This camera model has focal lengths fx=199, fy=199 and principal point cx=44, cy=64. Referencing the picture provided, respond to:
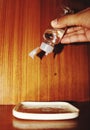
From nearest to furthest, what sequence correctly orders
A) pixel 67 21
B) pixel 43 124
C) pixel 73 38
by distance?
pixel 43 124, pixel 67 21, pixel 73 38

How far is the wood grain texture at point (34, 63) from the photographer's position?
84 cm

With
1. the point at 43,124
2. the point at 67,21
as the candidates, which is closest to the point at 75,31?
the point at 67,21

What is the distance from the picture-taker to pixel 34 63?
0.87m

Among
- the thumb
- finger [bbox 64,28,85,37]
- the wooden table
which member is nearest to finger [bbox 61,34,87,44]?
finger [bbox 64,28,85,37]

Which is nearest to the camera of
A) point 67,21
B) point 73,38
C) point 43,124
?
point 43,124

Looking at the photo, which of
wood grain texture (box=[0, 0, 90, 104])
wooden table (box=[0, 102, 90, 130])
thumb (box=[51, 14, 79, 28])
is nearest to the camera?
wooden table (box=[0, 102, 90, 130])

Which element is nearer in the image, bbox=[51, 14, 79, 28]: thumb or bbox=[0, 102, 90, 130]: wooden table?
bbox=[0, 102, 90, 130]: wooden table

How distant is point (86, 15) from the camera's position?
700 mm

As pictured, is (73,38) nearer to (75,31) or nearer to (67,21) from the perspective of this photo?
(75,31)

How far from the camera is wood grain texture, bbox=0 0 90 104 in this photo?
33.2 inches

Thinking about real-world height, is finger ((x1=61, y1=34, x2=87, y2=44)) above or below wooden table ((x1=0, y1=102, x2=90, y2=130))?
above

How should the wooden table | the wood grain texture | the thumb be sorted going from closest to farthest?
the wooden table → the thumb → the wood grain texture

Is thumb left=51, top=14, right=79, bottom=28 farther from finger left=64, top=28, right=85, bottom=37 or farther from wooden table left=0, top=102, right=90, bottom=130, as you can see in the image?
wooden table left=0, top=102, right=90, bottom=130

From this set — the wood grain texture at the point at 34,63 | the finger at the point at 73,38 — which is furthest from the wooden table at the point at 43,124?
the finger at the point at 73,38
